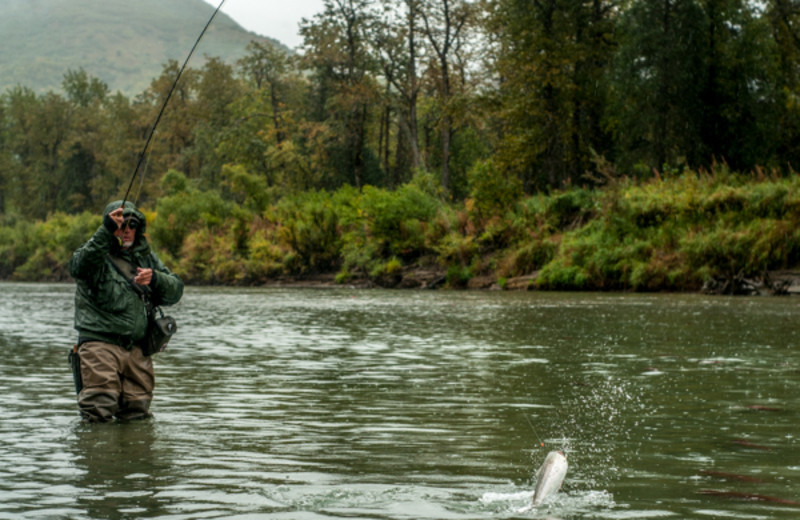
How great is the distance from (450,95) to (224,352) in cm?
3883

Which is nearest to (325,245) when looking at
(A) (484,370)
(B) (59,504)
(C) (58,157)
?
(A) (484,370)

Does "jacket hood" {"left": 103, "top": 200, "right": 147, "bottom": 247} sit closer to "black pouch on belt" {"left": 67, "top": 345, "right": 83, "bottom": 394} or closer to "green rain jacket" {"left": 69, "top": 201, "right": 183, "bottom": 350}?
"green rain jacket" {"left": 69, "top": 201, "right": 183, "bottom": 350}

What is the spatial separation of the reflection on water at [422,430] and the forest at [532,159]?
695 inches

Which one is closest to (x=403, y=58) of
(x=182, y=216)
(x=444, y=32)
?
(x=444, y=32)

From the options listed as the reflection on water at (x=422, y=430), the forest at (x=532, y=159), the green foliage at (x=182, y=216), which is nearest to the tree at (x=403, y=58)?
the forest at (x=532, y=159)

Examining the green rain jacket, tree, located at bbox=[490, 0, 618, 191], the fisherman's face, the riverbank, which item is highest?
tree, located at bbox=[490, 0, 618, 191]

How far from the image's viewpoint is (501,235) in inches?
1567

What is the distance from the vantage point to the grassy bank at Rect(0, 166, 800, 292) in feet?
102

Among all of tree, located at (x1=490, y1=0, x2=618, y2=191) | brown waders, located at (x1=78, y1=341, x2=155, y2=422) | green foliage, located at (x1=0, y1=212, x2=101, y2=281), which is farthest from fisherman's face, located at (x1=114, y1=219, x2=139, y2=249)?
green foliage, located at (x1=0, y1=212, x2=101, y2=281)

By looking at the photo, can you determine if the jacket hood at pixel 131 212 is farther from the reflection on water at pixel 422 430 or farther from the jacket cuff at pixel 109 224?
the reflection on water at pixel 422 430

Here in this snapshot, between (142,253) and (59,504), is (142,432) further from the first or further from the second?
(59,504)

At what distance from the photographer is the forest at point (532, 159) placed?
3378 cm

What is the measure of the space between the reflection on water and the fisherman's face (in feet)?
4.68

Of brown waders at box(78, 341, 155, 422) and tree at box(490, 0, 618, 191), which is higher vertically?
tree at box(490, 0, 618, 191)
